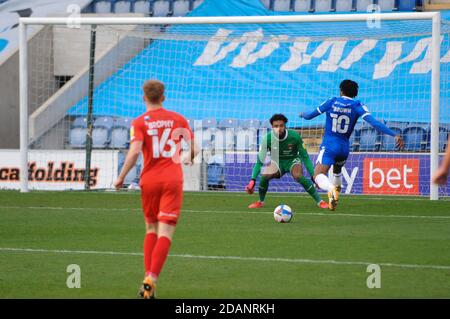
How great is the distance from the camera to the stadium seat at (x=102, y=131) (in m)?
25.1

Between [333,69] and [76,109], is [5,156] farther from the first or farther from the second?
[333,69]

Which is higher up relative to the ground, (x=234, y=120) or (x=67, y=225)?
(x=234, y=120)

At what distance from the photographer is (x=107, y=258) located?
11.0m

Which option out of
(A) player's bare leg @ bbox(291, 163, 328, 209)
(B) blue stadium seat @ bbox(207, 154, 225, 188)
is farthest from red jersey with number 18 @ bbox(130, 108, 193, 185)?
(B) blue stadium seat @ bbox(207, 154, 225, 188)

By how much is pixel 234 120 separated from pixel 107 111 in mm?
3857

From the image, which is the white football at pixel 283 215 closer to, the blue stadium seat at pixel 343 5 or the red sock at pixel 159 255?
the red sock at pixel 159 255

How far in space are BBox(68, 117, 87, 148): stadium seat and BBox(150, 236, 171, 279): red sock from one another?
55.1 feet

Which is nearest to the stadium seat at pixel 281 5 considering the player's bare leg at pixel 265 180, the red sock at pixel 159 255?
the player's bare leg at pixel 265 180

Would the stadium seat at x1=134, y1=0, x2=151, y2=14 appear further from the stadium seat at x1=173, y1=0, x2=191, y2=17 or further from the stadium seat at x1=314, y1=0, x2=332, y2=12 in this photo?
the stadium seat at x1=314, y1=0, x2=332, y2=12

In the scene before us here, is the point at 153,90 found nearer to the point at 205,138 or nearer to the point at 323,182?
the point at 323,182

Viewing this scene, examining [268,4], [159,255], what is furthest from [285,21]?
[159,255]

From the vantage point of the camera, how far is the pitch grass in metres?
8.84
